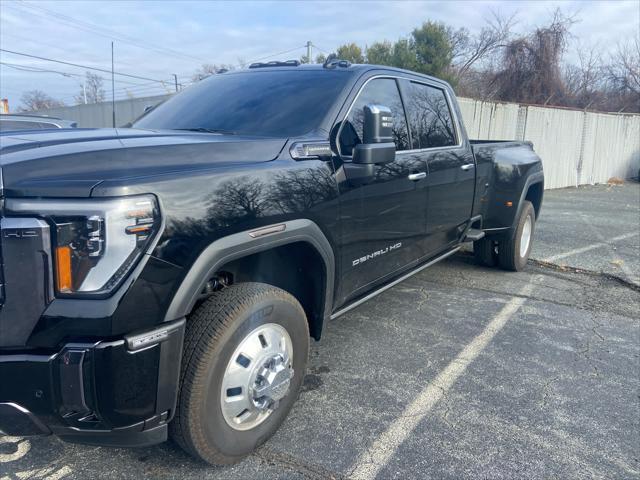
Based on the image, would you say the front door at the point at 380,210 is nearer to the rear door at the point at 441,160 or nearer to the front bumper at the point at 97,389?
the rear door at the point at 441,160

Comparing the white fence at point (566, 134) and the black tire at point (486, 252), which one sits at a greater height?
the white fence at point (566, 134)

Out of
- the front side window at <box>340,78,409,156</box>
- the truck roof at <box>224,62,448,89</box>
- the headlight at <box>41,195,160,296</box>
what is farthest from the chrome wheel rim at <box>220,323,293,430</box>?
the truck roof at <box>224,62,448,89</box>

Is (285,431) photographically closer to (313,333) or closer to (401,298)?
(313,333)

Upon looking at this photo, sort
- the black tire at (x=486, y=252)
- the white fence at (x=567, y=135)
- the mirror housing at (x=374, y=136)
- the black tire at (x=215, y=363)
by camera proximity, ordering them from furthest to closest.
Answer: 1. the white fence at (x=567, y=135)
2. the black tire at (x=486, y=252)
3. the mirror housing at (x=374, y=136)
4. the black tire at (x=215, y=363)

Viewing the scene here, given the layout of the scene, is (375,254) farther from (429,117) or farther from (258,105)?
(429,117)

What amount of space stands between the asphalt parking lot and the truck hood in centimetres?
142

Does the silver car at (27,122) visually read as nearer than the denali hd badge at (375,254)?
No

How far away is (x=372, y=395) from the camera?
10.6ft

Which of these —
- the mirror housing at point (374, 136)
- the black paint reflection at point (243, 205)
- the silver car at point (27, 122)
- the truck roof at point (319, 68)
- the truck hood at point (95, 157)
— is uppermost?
the truck roof at point (319, 68)

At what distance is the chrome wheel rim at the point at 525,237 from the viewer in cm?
618

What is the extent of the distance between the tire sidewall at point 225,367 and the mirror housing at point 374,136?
0.91 metres

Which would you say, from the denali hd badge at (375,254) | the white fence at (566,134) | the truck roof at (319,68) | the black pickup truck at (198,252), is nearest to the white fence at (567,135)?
the white fence at (566,134)

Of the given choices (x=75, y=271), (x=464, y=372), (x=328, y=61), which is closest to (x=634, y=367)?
(x=464, y=372)

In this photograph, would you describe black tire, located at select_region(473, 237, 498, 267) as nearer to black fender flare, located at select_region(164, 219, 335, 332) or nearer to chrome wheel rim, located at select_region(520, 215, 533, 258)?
chrome wheel rim, located at select_region(520, 215, 533, 258)
